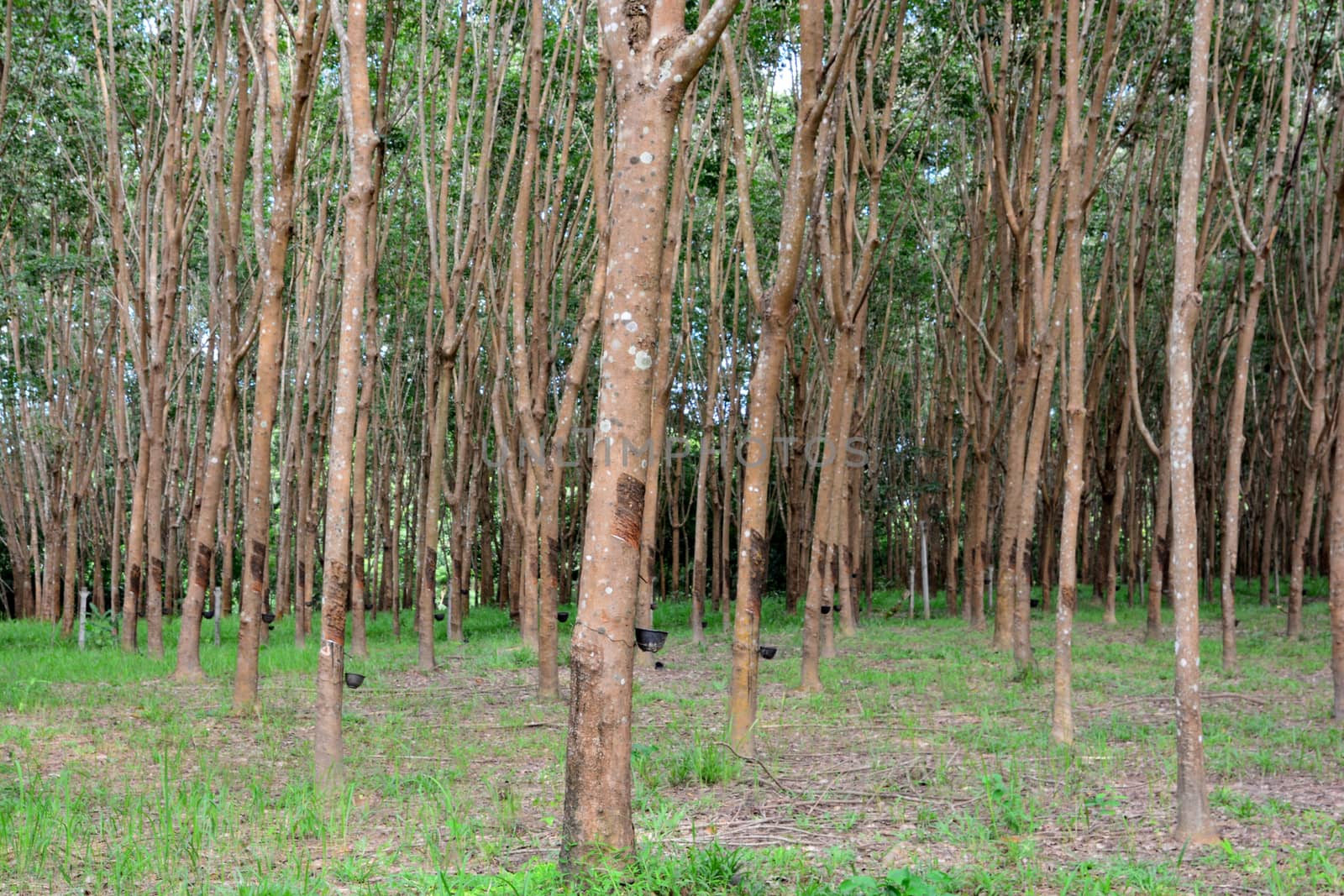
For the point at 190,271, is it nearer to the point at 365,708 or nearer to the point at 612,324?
the point at 365,708

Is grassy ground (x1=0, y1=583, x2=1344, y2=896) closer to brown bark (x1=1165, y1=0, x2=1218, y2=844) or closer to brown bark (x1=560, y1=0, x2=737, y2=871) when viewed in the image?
brown bark (x1=1165, y1=0, x2=1218, y2=844)

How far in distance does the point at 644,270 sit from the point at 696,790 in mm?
3189

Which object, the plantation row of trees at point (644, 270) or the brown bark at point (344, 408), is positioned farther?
the brown bark at point (344, 408)

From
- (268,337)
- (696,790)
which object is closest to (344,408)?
(268,337)

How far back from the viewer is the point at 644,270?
408cm

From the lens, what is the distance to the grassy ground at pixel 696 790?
13.6ft

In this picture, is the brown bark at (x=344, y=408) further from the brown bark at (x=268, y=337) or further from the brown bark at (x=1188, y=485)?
the brown bark at (x=1188, y=485)

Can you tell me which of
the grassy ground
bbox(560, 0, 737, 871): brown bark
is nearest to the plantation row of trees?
bbox(560, 0, 737, 871): brown bark

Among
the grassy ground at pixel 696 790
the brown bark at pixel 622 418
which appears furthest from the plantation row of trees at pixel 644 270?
the grassy ground at pixel 696 790

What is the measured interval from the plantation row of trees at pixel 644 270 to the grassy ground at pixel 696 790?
0.48 meters

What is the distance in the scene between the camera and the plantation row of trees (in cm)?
499

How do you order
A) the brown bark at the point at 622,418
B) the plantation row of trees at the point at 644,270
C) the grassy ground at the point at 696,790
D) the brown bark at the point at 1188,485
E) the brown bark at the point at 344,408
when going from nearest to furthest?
the brown bark at the point at 622,418
the grassy ground at the point at 696,790
the brown bark at the point at 1188,485
the plantation row of trees at the point at 644,270
the brown bark at the point at 344,408

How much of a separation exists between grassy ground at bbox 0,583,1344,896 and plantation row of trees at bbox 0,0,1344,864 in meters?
0.48

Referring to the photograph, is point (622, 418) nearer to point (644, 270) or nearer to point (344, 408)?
point (644, 270)
